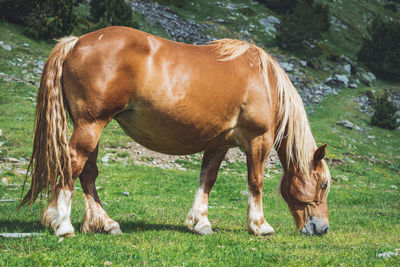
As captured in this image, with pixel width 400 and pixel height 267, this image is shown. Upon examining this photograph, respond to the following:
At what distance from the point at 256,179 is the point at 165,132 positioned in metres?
1.45

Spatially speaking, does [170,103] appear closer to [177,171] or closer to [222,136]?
[222,136]

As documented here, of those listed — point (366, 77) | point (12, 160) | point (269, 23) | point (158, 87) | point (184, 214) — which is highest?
point (158, 87)

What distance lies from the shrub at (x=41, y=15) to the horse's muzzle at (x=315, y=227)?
18642 mm

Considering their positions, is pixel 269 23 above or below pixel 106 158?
above

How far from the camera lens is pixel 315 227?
224 inches

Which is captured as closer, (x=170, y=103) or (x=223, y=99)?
(x=170, y=103)

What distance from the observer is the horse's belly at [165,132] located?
473 centimetres

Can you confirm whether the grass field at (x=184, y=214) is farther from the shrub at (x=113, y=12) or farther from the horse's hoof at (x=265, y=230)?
the shrub at (x=113, y=12)

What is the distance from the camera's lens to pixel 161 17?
103 feet

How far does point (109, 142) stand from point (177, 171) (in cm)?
268

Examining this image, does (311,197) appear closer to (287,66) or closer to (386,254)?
(386,254)

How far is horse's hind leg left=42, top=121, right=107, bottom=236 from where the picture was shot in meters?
4.34

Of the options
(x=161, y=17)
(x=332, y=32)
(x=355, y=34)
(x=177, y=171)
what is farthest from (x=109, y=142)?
(x=355, y=34)

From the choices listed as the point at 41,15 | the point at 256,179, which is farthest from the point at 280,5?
the point at 256,179
